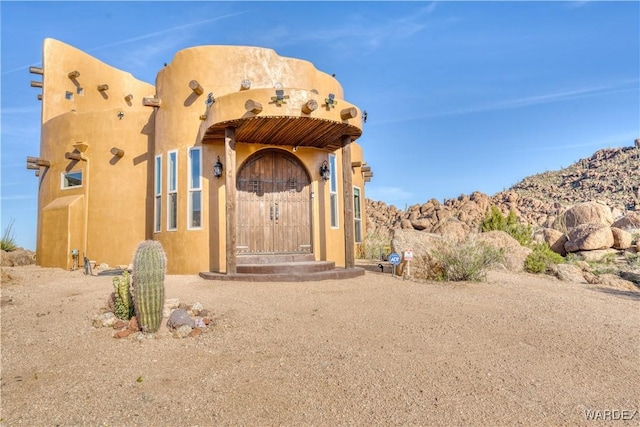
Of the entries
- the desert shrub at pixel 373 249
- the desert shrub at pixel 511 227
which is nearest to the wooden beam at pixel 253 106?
the desert shrub at pixel 373 249

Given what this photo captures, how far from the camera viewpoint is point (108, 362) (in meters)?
4.41

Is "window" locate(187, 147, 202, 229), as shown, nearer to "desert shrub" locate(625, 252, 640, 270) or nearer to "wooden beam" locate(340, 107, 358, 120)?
"wooden beam" locate(340, 107, 358, 120)

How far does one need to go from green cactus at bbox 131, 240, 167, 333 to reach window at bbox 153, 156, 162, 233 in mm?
6261

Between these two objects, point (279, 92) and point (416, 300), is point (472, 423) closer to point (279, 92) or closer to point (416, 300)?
point (416, 300)

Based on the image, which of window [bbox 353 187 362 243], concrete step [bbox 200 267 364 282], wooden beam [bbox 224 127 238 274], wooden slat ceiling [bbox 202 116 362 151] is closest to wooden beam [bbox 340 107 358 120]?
wooden slat ceiling [bbox 202 116 362 151]

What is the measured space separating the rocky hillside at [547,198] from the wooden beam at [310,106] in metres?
21.0

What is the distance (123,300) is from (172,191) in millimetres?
5551

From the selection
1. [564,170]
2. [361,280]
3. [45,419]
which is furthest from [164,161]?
[564,170]

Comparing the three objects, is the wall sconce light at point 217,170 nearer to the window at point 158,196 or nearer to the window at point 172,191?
the window at point 172,191

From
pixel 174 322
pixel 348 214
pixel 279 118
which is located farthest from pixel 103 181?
pixel 174 322

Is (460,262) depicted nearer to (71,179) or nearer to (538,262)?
(538,262)

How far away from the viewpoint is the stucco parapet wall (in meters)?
8.64

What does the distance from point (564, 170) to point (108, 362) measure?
57.9 metres

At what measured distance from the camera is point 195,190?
→ 10.5 m
